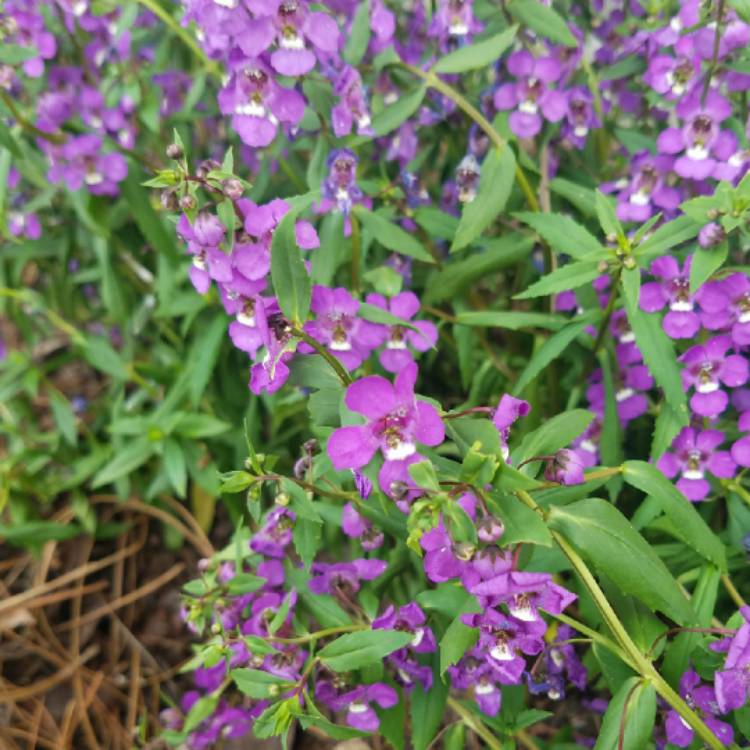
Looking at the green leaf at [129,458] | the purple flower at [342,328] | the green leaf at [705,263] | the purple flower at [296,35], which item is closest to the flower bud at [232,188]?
the purple flower at [342,328]

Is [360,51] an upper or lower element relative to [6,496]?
upper

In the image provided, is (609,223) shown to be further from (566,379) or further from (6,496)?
(6,496)

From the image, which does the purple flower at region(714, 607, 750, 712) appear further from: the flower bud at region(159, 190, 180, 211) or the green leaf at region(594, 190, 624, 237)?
the flower bud at region(159, 190, 180, 211)

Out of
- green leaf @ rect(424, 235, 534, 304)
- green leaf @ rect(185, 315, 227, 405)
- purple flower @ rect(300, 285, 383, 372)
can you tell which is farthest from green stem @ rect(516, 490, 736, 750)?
green leaf @ rect(185, 315, 227, 405)

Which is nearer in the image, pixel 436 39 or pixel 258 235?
pixel 258 235

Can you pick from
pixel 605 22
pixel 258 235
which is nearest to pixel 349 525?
pixel 258 235

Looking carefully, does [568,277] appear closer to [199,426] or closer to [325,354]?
[325,354]

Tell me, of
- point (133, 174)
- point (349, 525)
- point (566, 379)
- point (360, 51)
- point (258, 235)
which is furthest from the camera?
point (133, 174)
